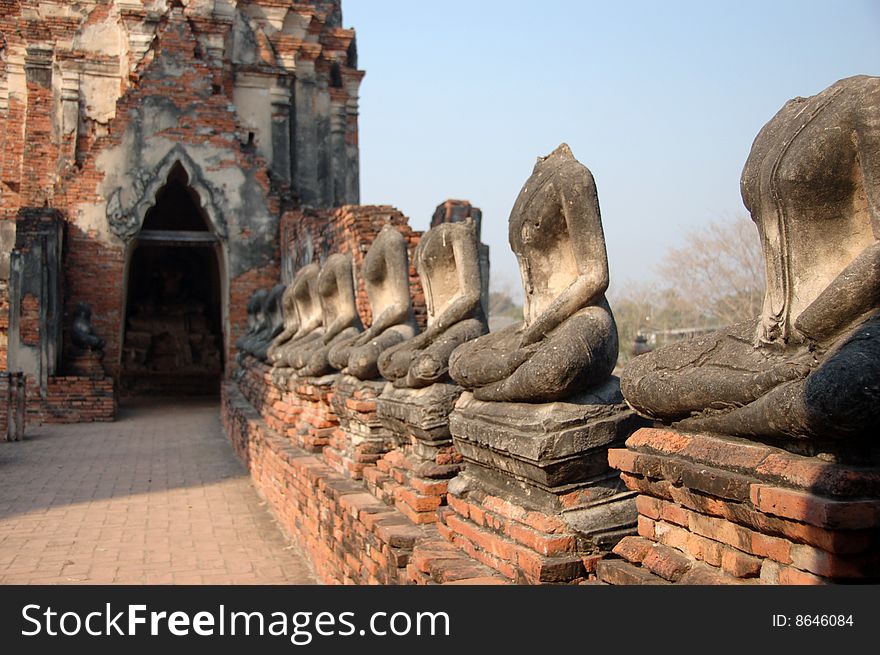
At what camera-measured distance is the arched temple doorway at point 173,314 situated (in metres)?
19.1

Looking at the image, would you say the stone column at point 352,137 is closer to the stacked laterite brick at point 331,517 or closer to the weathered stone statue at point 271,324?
the weathered stone statue at point 271,324

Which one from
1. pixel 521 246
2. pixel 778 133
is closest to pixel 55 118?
pixel 521 246

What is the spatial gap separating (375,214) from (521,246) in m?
8.02

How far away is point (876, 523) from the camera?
210 cm

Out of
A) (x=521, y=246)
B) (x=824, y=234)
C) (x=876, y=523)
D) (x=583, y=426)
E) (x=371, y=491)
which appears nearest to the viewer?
(x=876, y=523)

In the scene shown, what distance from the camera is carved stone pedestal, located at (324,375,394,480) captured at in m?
5.48

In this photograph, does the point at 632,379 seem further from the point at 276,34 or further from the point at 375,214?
the point at 276,34

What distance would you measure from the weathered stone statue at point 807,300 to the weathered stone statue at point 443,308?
1.96 metres

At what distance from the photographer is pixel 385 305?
6.20m

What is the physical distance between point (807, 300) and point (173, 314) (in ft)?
63.1

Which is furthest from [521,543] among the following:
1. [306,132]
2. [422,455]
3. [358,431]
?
[306,132]

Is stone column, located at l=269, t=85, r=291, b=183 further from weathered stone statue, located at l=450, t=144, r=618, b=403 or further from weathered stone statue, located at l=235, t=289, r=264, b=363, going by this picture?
weathered stone statue, located at l=450, t=144, r=618, b=403

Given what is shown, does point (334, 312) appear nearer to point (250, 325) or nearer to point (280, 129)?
point (250, 325)

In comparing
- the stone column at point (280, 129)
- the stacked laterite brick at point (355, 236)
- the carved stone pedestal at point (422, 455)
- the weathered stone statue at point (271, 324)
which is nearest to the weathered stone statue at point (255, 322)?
the weathered stone statue at point (271, 324)
